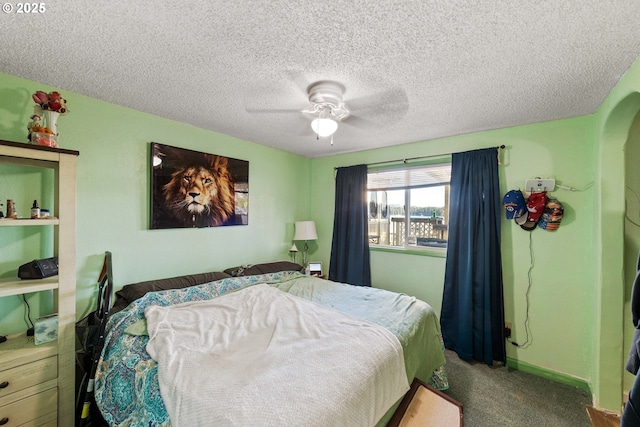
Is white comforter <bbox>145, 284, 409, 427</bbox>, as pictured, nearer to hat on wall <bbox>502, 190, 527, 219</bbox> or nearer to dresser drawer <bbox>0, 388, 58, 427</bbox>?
dresser drawer <bbox>0, 388, 58, 427</bbox>

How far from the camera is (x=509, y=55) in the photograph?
1.41m

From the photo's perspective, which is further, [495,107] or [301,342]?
[495,107]

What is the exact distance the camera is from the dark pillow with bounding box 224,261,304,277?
2.87m

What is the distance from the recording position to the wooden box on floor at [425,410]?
1465 millimetres

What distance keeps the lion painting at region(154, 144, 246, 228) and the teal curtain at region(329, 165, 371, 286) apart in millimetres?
1483

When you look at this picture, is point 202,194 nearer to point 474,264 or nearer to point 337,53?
point 337,53

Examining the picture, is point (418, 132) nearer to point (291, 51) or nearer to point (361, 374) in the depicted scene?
point (291, 51)

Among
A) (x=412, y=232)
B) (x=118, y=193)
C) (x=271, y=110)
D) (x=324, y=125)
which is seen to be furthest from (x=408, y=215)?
(x=118, y=193)

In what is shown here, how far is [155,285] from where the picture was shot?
7.27ft

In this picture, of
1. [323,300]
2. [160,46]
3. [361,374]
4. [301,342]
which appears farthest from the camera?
[323,300]

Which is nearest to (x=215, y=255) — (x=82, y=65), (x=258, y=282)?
(x=258, y=282)

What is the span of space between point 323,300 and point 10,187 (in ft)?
8.00

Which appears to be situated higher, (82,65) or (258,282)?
(82,65)

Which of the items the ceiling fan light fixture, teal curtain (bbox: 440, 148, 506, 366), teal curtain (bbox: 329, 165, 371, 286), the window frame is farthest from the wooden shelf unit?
teal curtain (bbox: 440, 148, 506, 366)
